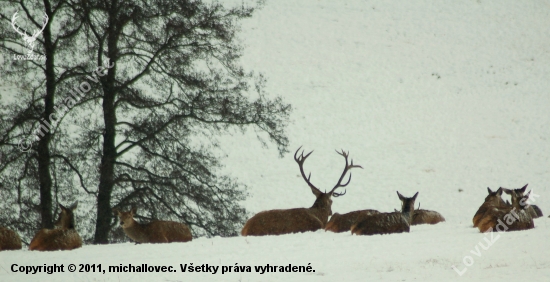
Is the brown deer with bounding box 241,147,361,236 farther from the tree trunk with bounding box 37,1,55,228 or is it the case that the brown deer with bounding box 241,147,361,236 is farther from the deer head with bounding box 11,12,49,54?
the deer head with bounding box 11,12,49,54

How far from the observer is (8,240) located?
10.1m

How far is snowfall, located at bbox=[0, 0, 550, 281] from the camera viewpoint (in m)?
7.69

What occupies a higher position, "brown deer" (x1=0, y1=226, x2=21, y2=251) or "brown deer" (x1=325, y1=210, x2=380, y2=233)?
"brown deer" (x1=325, y1=210, x2=380, y2=233)

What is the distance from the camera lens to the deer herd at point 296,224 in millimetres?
9672

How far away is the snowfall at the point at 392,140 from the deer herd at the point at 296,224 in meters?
0.29

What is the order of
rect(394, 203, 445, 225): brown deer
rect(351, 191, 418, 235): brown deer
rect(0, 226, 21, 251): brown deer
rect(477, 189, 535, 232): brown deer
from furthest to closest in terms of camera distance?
rect(394, 203, 445, 225): brown deer → rect(351, 191, 418, 235): brown deer → rect(0, 226, 21, 251): brown deer → rect(477, 189, 535, 232): brown deer

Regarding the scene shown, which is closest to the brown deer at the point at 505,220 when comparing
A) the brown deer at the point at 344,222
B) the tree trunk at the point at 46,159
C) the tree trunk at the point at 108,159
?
the brown deer at the point at 344,222

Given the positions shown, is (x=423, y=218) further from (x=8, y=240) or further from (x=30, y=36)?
(x=30, y=36)

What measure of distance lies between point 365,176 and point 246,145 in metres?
4.84

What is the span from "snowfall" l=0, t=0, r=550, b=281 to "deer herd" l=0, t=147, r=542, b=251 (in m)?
0.29

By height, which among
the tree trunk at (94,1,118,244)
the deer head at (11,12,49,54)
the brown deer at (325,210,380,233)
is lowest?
the brown deer at (325,210,380,233)

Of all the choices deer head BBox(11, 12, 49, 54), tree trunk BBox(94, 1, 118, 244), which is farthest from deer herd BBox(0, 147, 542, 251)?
deer head BBox(11, 12, 49, 54)

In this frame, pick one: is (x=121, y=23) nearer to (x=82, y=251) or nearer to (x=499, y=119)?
(x=82, y=251)

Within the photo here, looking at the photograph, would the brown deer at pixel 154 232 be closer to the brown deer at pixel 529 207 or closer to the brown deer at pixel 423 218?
the brown deer at pixel 423 218
